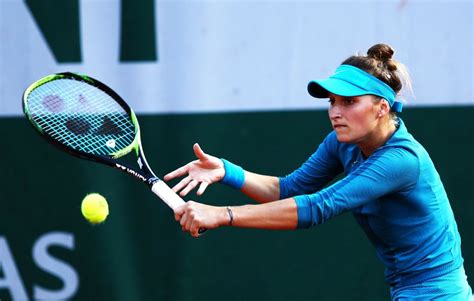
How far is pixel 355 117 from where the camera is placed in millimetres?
2834

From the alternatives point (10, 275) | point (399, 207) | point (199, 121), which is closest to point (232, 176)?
point (399, 207)

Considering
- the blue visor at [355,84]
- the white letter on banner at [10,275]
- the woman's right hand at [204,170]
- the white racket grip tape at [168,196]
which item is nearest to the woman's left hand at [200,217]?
the white racket grip tape at [168,196]

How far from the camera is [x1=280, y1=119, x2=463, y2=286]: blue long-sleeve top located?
8.83 feet

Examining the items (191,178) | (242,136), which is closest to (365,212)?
(191,178)

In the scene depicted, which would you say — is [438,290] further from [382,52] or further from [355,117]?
[382,52]

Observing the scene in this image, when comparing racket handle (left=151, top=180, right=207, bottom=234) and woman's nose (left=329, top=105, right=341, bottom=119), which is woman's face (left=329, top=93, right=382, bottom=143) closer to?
woman's nose (left=329, top=105, right=341, bottom=119)

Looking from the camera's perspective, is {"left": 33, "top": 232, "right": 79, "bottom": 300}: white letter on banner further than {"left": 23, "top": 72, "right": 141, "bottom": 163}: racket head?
Yes

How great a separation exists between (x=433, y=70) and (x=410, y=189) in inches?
66.0

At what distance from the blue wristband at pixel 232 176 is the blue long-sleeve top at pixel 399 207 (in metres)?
0.36

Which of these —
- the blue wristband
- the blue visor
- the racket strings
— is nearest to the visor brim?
the blue visor

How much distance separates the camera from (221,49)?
4.28m

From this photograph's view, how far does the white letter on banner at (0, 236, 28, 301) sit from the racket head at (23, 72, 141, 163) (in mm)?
998

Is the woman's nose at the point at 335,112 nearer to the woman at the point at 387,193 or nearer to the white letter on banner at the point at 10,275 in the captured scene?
the woman at the point at 387,193

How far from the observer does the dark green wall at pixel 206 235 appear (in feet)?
14.1
